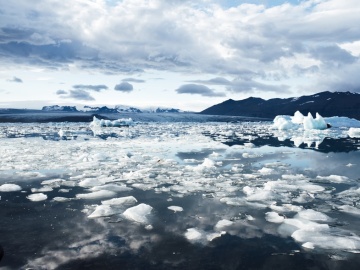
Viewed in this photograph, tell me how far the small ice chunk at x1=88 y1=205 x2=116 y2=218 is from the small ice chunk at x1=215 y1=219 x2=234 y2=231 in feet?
6.07

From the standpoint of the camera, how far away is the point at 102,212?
552 cm

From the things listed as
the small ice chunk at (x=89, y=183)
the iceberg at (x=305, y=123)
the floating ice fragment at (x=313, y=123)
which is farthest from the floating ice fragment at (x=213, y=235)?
the floating ice fragment at (x=313, y=123)

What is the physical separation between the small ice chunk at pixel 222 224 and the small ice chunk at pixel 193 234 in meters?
0.36

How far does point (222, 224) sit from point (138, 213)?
1440 millimetres

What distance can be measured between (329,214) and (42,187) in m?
6.19

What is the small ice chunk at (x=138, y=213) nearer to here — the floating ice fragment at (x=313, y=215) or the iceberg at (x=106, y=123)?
the floating ice fragment at (x=313, y=215)

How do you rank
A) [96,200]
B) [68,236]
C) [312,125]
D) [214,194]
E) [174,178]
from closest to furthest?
[68,236], [96,200], [214,194], [174,178], [312,125]

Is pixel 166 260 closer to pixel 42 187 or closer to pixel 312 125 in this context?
pixel 42 187

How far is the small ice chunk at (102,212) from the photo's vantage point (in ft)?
17.8

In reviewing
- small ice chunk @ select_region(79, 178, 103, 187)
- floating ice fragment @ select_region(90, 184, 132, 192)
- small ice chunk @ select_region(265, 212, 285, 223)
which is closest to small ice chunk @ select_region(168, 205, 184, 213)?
small ice chunk @ select_region(265, 212, 285, 223)

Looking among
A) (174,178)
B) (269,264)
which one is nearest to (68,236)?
(269,264)

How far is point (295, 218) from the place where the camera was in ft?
17.4

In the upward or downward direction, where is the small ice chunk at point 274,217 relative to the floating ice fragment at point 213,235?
upward

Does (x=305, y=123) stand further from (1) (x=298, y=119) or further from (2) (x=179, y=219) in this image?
(2) (x=179, y=219)
